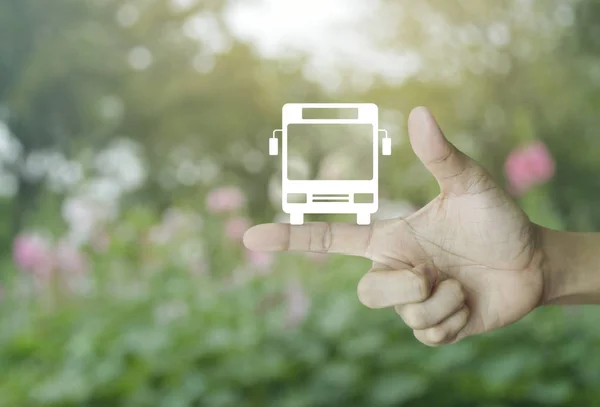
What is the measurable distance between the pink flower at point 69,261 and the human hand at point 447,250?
1.39 metres

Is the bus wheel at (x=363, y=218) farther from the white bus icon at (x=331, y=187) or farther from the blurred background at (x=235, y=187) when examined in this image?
the blurred background at (x=235, y=187)

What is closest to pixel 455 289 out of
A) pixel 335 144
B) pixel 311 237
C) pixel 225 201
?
pixel 311 237

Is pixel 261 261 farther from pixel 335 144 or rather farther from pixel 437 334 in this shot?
pixel 437 334

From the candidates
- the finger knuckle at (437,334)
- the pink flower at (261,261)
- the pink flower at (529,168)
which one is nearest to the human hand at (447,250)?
the finger knuckle at (437,334)

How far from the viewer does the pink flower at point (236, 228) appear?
212 cm

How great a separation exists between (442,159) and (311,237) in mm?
169

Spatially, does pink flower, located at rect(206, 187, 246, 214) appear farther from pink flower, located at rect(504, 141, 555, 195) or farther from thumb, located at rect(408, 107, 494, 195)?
thumb, located at rect(408, 107, 494, 195)

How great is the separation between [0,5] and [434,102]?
1902mm

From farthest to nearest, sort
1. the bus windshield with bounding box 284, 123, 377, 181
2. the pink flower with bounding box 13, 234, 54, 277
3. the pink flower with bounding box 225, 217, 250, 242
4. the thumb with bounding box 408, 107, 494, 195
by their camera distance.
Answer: the bus windshield with bounding box 284, 123, 377, 181 < the pink flower with bounding box 225, 217, 250, 242 < the pink flower with bounding box 13, 234, 54, 277 < the thumb with bounding box 408, 107, 494, 195

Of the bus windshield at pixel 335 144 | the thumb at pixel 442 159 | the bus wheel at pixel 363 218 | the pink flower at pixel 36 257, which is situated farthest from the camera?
the bus windshield at pixel 335 144

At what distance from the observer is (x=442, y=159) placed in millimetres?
722

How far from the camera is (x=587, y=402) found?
1743 millimetres

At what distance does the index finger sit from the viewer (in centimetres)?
75

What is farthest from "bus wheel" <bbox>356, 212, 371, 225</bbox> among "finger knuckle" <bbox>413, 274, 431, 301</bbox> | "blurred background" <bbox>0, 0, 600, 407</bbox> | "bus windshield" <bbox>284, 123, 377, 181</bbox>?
"bus windshield" <bbox>284, 123, 377, 181</bbox>
